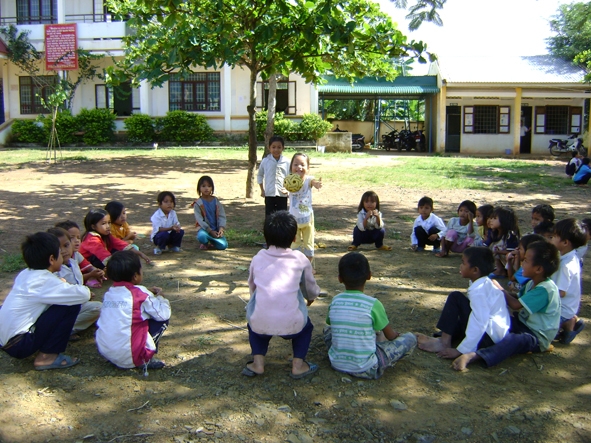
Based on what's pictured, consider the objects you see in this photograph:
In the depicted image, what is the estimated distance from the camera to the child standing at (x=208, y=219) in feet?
22.6

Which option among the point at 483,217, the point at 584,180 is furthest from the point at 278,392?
the point at 584,180

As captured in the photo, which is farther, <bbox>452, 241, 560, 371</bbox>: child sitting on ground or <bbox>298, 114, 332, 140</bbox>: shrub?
<bbox>298, 114, 332, 140</bbox>: shrub

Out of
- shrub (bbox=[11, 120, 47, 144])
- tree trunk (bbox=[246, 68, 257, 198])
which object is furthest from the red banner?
tree trunk (bbox=[246, 68, 257, 198])

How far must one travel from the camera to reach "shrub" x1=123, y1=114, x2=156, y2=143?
2333 centimetres

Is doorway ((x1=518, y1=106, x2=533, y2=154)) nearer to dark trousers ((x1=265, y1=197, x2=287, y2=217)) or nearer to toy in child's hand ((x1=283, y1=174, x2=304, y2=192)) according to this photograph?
dark trousers ((x1=265, y1=197, x2=287, y2=217))

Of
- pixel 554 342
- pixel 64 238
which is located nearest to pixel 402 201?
pixel 554 342

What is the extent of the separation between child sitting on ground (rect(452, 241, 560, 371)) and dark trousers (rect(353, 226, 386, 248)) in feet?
10.0

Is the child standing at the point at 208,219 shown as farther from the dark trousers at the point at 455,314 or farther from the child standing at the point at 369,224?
the dark trousers at the point at 455,314

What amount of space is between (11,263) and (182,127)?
17940 millimetres

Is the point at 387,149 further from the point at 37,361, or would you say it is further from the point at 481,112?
the point at 37,361

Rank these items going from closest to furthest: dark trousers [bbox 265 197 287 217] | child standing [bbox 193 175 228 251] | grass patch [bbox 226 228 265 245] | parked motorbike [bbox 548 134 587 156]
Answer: child standing [bbox 193 175 228 251], dark trousers [bbox 265 197 287 217], grass patch [bbox 226 228 265 245], parked motorbike [bbox 548 134 587 156]

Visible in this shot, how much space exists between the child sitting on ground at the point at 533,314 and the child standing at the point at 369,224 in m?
2.99

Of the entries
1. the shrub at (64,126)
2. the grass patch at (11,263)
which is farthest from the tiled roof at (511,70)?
the grass patch at (11,263)

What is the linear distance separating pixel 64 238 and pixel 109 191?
7567 mm
